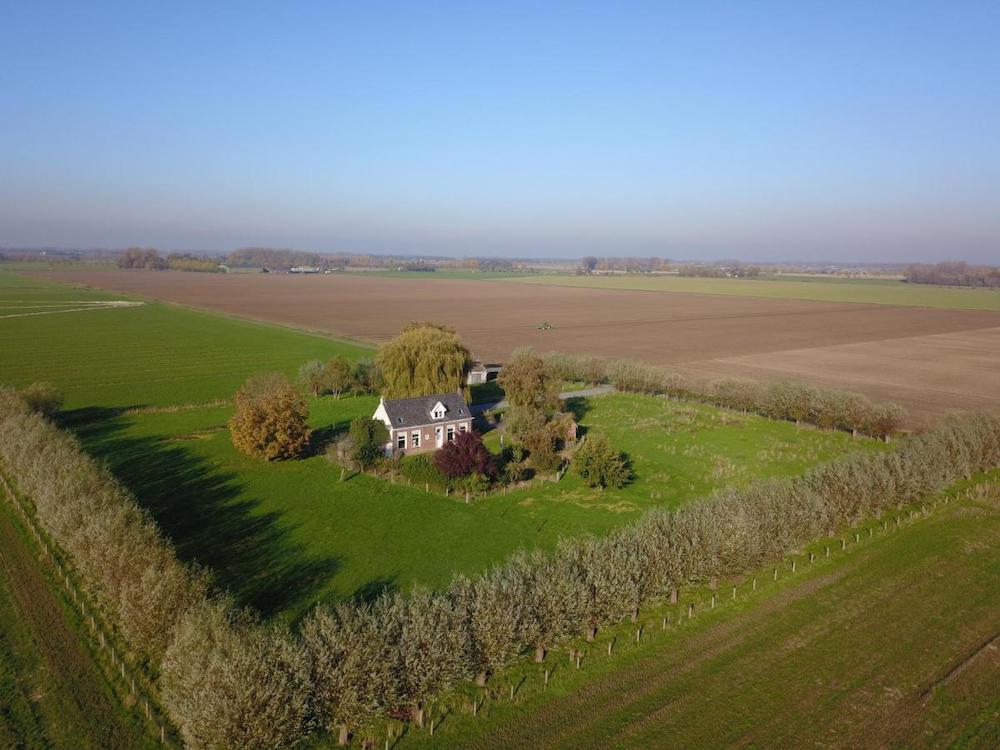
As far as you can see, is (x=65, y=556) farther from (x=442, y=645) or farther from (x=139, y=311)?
(x=139, y=311)

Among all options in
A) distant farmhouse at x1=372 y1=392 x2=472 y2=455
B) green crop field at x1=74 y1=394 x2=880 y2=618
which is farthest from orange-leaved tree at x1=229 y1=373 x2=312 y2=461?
distant farmhouse at x1=372 y1=392 x2=472 y2=455

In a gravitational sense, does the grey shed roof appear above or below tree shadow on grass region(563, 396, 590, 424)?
above

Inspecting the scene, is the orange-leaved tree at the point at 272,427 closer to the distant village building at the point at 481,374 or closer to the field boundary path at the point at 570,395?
the field boundary path at the point at 570,395

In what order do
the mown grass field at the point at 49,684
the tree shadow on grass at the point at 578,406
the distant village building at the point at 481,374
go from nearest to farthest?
the mown grass field at the point at 49,684, the tree shadow on grass at the point at 578,406, the distant village building at the point at 481,374

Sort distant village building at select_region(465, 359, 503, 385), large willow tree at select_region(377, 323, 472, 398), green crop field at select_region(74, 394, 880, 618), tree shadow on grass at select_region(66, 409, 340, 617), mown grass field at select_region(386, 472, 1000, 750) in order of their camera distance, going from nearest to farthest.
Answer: mown grass field at select_region(386, 472, 1000, 750) → tree shadow on grass at select_region(66, 409, 340, 617) → green crop field at select_region(74, 394, 880, 618) → large willow tree at select_region(377, 323, 472, 398) → distant village building at select_region(465, 359, 503, 385)

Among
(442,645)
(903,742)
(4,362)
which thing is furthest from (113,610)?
(4,362)

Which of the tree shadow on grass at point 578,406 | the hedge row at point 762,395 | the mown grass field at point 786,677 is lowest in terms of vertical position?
the mown grass field at point 786,677

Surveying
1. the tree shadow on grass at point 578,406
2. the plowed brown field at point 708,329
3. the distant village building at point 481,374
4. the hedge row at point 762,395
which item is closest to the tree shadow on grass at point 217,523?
the tree shadow on grass at point 578,406

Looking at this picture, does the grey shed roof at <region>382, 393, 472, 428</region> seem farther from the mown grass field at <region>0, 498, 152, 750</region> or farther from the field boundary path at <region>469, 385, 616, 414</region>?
the mown grass field at <region>0, 498, 152, 750</region>
